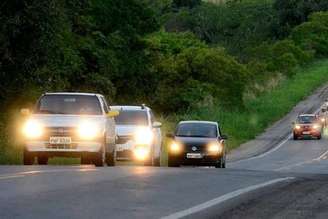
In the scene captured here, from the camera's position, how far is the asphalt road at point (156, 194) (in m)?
13.1

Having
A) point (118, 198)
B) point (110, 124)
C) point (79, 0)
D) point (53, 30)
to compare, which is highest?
point (79, 0)

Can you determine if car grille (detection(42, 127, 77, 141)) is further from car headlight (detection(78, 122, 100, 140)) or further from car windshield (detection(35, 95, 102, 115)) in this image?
car windshield (detection(35, 95, 102, 115))

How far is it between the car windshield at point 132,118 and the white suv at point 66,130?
5.56 m

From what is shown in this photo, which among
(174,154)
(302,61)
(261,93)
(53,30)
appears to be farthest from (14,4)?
(302,61)

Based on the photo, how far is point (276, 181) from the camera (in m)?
19.5

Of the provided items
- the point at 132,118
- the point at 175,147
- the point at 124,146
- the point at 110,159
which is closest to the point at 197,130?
the point at 175,147

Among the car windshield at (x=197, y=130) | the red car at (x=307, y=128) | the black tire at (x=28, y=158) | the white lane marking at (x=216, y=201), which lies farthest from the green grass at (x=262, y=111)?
the white lane marking at (x=216, y=201)

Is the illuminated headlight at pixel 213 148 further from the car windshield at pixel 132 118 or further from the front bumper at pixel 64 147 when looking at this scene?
the front bumper at pixel 64 147

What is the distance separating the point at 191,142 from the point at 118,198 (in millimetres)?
19363

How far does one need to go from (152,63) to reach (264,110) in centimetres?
1734

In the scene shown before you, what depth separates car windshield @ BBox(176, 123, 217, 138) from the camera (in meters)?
34.9

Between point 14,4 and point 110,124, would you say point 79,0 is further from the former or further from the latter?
point 110,124

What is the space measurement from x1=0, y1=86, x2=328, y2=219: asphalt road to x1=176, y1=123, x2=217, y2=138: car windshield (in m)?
13.0

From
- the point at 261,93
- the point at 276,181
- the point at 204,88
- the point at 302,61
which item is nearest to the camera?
the point at 276,181
